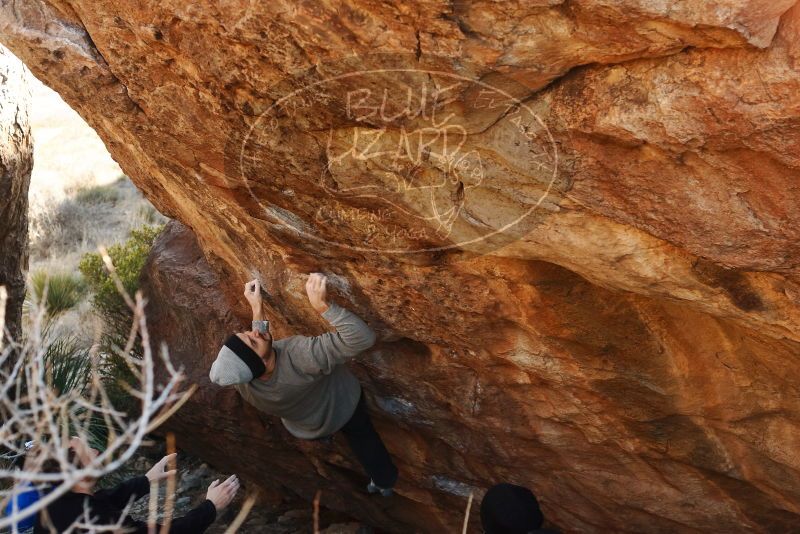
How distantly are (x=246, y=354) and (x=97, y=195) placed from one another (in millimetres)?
11342

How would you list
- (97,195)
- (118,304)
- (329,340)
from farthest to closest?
(97,195), (118,304), (329,340)

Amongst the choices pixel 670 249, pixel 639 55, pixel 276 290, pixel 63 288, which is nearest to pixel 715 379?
pixel 670 249

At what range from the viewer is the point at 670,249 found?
325 cm

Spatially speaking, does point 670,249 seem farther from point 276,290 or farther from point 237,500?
point 237,500

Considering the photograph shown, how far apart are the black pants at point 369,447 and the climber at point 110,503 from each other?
38.6 inches

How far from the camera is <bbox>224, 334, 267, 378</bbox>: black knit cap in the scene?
4.29 meters

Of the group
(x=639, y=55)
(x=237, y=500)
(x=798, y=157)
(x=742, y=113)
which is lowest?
(x=237, y=500)

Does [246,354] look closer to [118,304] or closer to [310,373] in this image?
[310,373]

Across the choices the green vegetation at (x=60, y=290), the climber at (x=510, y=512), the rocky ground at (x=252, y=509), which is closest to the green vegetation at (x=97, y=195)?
the green vegetation at (x=60, y=290)

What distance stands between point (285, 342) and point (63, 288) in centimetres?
628

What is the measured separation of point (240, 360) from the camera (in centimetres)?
428

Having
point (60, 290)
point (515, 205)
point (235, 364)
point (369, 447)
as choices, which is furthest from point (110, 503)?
point (60, 290)

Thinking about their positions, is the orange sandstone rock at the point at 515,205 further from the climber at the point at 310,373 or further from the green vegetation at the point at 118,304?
the green vegetation at the point at 118,304

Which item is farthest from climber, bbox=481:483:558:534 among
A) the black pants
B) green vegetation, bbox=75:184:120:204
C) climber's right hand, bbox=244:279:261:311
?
green vegetation, bbox=75:184:120:204
